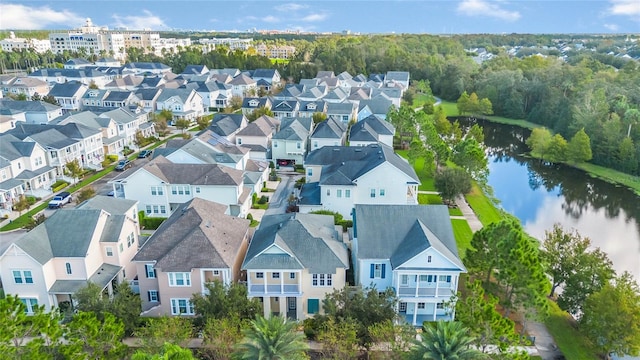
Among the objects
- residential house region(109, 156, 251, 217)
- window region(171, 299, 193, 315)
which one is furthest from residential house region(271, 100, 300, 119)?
window region(171, 299, 193, 315)

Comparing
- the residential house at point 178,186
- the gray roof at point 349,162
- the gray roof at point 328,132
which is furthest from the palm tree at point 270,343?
the gray roof at point 328,132

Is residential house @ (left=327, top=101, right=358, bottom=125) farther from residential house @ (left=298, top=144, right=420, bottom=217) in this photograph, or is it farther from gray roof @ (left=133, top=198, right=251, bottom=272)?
gray roof @ (left=133, top=198, right=251, bottom=272)

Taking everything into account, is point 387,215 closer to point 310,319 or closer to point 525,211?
point 310,319

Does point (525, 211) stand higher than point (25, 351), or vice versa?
point (25, 351)

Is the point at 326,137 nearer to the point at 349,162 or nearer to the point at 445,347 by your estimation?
the point at 349,162

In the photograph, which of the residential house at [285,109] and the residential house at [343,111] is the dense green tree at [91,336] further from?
the residential house at [285,109]

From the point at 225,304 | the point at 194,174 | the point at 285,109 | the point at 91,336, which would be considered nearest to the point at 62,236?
the point at 91,336

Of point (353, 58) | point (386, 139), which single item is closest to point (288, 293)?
point (386, 139)

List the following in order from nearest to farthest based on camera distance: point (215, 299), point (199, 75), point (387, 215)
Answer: point (215, 299)
point (387, 215)
point (199, 75)
